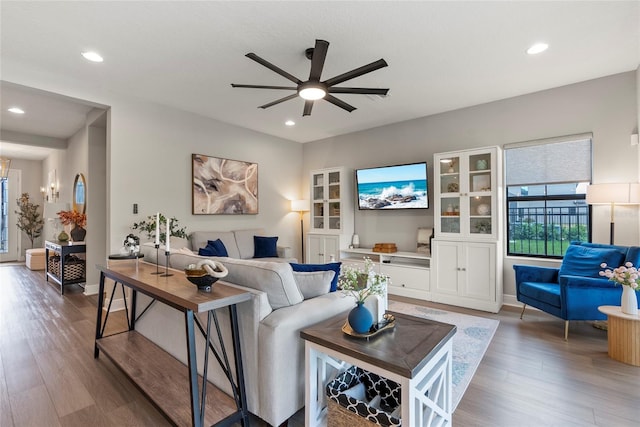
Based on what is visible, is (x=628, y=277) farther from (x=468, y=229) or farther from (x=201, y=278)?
(x=201, y=278)

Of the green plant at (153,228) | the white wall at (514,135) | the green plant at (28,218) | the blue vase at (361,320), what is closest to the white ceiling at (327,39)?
the white wall at (514,135)

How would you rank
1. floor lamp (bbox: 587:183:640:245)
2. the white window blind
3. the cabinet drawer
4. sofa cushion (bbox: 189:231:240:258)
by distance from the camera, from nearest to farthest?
floor lamp (bbox: 587:183:640:245), the white window blind, the cabinet drawer, sofa cushion (bbox: 189:231:240:258)

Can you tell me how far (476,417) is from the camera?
187cm

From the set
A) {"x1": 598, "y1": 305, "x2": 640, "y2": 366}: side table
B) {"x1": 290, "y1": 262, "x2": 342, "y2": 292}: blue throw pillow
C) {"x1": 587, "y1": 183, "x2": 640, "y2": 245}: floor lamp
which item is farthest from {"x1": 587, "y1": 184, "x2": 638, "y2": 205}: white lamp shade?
{"x1": 290, "y1": 262, "x2": 342, "y2": 292}: blue throw pillow

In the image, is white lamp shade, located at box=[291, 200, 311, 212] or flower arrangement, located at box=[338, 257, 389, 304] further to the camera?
white lamp shade, located at box=[291, 200, 311, 212]

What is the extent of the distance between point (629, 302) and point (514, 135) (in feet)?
7.76

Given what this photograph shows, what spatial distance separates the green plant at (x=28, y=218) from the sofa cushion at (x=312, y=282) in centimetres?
934

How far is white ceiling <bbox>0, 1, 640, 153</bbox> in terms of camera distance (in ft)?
7.55

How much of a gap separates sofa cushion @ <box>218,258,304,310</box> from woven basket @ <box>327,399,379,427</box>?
0.60 m

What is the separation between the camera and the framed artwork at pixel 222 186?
15.7ft

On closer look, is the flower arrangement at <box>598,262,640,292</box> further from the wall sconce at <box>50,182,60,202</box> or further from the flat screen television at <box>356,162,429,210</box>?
the wall sconce at <box>50,182,60,202</box>

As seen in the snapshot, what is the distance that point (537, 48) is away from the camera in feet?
9.28

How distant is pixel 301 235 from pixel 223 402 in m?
4.86

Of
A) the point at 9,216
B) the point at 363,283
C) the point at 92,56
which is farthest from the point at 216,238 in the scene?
the point at 9,216
